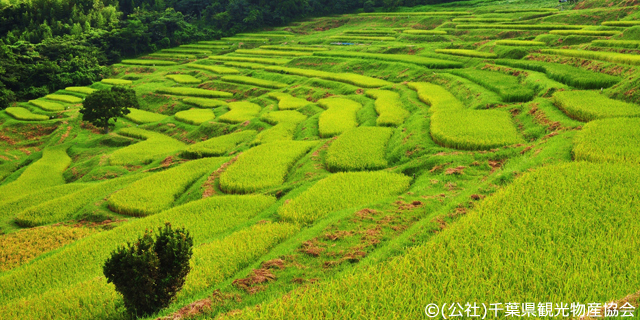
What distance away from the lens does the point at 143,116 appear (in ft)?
130

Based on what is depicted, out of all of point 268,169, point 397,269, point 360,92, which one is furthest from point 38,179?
point 397,269

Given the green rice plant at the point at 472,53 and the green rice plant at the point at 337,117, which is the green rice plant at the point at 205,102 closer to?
the green rice plant at the point at 337,117

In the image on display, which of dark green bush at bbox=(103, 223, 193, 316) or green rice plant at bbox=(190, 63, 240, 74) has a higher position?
dark green bush at bbox=(103, 223, 193, 316)

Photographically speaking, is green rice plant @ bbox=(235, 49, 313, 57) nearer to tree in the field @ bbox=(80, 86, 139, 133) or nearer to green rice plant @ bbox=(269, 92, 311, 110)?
green rice plant @ bbox=(269, 92, 311, 110)

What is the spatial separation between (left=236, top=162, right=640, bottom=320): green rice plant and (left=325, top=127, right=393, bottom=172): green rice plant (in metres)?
6.85

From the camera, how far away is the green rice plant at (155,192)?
15.2m

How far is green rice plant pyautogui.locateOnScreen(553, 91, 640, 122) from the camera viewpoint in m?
13.5

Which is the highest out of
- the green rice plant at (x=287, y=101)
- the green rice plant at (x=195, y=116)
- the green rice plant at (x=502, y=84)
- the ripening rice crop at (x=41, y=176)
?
the green rice plant at (x=502, y=84)

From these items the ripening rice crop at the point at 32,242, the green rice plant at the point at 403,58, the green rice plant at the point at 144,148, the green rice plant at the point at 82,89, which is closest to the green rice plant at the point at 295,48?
the green rice plant at the point at 403,58

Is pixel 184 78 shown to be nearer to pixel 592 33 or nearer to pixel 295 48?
pixel 295 48

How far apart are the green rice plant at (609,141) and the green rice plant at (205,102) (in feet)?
108

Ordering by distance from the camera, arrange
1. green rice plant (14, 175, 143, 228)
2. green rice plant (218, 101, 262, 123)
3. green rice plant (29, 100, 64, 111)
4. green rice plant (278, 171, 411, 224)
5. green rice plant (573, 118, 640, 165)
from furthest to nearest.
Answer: green rice plant (29, 100, 64, 111), green rice plant (218, 101, 262, 123), green rice plant (14, 175, 143, 228), green rice plant (278, 171, 411, 224), green rice plant (573, 118, 640, 165)

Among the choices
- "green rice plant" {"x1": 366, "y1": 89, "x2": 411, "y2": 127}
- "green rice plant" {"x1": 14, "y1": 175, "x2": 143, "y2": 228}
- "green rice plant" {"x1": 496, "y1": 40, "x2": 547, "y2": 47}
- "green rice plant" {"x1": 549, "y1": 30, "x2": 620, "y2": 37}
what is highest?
"green rice plant" {"x1": 549, "y1": 30, "x2": 620, "y2": 37}

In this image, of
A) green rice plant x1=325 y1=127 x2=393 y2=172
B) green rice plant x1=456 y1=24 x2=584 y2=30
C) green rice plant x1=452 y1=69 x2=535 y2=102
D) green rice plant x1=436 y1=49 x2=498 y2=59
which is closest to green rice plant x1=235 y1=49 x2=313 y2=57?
green rice plant x1=436 y1=49 x2=498 y2=59
